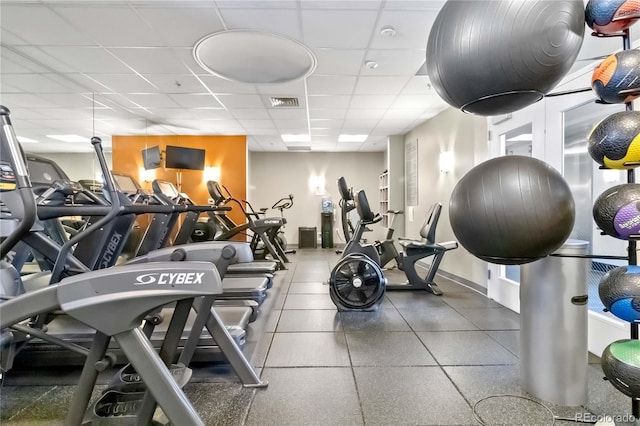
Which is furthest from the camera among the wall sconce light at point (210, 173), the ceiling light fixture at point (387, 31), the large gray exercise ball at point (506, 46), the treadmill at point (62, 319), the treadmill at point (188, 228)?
the wall sconce light at point (210, 173)

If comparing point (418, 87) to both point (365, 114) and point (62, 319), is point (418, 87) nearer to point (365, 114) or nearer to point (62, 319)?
point (365, 114)

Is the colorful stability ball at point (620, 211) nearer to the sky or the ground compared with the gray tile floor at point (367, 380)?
nearer to the sky

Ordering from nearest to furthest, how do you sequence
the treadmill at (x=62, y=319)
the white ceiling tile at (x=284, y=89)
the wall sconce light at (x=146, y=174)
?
the treadmill at (x=62, y=319) < the white ceiling tile at (x=284, y=89) < the wall sconce light at (x=146, y=174)

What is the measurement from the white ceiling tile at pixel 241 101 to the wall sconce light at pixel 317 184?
172 inches

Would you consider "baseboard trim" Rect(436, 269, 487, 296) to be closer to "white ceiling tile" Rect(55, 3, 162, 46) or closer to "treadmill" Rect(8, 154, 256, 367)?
"treadmill" Rect(8, 154, 256, 367)

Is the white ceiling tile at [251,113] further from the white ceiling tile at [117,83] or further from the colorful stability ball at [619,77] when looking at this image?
the colorful stability ball at [619,77]

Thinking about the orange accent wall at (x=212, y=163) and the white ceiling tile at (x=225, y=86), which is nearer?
→ the white ceiling tile at (x=225, y=86)

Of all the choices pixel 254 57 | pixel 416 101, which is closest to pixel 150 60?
pixel 254 57

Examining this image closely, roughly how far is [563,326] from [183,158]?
277 inches

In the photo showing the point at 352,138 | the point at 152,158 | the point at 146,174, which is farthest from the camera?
the point at 352,138

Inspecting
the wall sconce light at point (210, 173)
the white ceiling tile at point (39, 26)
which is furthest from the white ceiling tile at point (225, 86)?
the wall sconce light at point (210, 173)

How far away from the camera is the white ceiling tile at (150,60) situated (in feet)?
11.0

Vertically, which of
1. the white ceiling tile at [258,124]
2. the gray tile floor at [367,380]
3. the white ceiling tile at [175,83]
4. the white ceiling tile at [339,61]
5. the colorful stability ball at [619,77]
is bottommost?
the gray tile floor at [367,380]

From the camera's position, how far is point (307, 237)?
890cm
